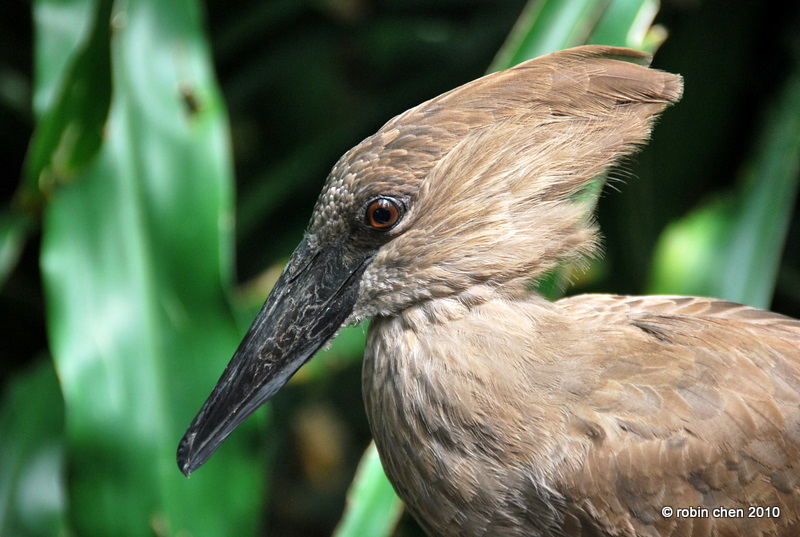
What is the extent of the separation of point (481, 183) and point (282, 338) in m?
0.43

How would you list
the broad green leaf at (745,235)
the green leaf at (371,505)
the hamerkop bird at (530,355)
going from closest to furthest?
1. the hamerkop bird at (530,355)
2. the green leaf at (371,505)
3. the broad green leaf at (745,235)

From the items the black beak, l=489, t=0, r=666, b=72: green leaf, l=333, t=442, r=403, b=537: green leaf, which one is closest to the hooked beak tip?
the black beak

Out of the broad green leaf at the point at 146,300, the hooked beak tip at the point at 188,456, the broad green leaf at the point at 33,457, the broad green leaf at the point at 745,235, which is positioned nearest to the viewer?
the hooked beak tip at the point at 188,456

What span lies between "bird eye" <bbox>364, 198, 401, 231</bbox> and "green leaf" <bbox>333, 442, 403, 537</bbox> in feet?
1.62

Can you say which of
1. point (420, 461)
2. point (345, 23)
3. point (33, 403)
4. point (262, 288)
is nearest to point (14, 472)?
point (33, 403)

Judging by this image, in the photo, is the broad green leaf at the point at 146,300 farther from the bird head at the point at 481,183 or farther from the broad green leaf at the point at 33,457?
the broad green leaf at the point at 33,457

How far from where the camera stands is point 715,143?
277 centimetres

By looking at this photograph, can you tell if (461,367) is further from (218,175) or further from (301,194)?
(301,194)

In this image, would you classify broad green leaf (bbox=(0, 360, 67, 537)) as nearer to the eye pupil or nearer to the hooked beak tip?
the hooked beak tip

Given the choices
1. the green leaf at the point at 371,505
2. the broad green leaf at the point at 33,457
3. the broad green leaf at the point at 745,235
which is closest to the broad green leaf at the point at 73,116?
the broad green leaf at the point at 33,457

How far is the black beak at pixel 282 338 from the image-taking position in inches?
55.1

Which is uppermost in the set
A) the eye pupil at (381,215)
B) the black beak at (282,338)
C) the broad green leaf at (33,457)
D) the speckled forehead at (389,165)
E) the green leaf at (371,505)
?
the speckled forehead at (389,165)

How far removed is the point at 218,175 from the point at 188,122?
167 mm

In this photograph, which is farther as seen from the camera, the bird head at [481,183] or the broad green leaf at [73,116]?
the broad green leaf at [73,116]
